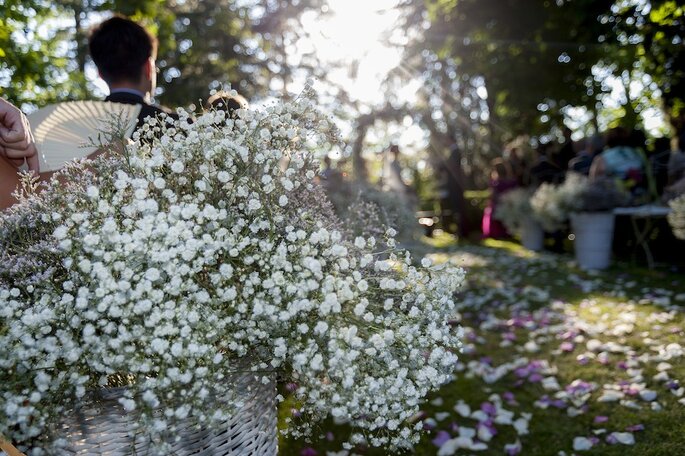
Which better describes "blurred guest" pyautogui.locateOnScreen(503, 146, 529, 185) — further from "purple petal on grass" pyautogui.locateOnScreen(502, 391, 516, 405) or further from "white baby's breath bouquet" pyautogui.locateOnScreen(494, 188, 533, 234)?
"purple petal on grass" pyautogui.locateOnScreen(502, 391, 516, 405)

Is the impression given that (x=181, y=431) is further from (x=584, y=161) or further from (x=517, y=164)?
(x=517, y=164)

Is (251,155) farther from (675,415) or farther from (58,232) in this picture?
(675,415)

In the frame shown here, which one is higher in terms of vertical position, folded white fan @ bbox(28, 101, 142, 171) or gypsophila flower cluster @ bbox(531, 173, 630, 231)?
folded white fan @ bbox(28, 101, 142, 171)

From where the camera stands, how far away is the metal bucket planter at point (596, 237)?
7230 mm

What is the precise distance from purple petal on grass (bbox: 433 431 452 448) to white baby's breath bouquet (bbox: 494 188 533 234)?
7195 mm

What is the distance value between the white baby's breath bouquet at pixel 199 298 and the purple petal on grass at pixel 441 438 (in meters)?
1.58

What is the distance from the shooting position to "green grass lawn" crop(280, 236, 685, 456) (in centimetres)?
301

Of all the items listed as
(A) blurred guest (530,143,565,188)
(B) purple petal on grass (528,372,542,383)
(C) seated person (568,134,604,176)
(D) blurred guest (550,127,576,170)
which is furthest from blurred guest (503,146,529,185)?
(B) purple petal on grass (528,372,542,383)

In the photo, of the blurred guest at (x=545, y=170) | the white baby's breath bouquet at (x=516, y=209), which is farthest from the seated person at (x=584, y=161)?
the white baby's breath bouquet at (x=516, y=209)

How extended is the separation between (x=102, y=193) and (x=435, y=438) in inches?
98.0

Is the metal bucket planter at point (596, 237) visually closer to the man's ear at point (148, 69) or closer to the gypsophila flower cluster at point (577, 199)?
the gypsophila flower cluster at point (577, 199)

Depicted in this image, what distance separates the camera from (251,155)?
1.66m

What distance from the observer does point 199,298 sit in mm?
1385

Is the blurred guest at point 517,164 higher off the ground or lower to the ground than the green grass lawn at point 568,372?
higher
